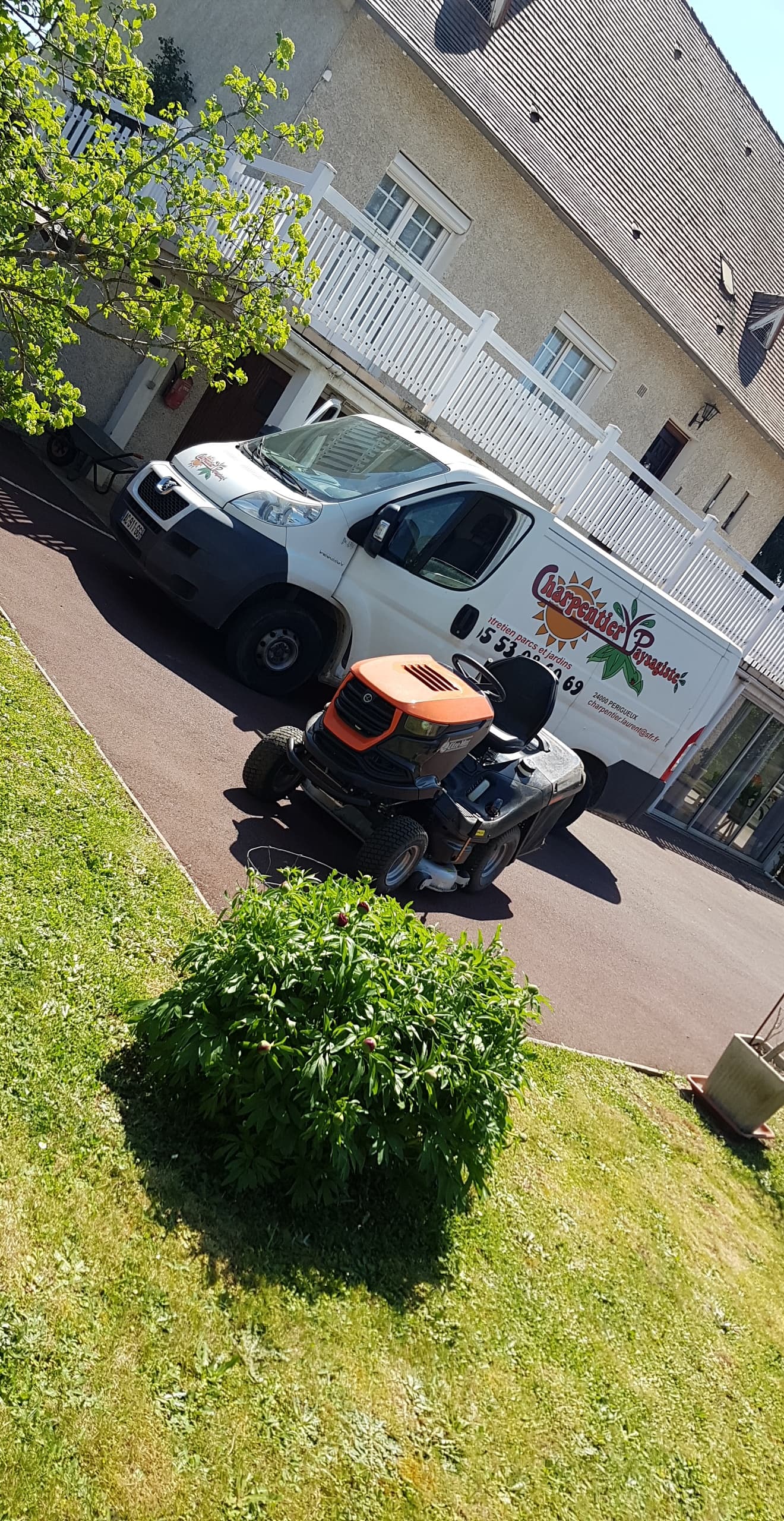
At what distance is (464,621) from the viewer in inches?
422

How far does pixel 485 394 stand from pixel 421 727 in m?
8.62

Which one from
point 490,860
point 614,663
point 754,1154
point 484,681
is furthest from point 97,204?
point 614,663

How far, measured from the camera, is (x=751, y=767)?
2277cm

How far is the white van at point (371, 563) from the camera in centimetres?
952

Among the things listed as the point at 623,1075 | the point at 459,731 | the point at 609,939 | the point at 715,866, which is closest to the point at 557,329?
the point at 715,866

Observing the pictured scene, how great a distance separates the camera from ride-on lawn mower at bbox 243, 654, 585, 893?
721 centimetres

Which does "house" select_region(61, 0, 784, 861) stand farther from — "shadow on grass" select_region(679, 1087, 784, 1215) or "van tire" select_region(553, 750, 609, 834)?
"shadow on grass" select_region(679, 1087, 784, 1215)

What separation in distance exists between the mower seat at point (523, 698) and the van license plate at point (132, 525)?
3108 millimetres

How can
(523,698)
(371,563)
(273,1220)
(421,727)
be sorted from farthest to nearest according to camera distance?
1. (371,563)
2. (523,698)
3. (421,727)
4. (273,1220)

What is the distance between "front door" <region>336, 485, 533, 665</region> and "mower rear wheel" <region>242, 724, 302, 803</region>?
2763mm

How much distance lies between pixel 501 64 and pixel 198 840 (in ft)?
45.5

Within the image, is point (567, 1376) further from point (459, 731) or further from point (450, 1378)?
point (459, 731)

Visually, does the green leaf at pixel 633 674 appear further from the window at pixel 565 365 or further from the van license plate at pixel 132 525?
the window at pixel 565 365

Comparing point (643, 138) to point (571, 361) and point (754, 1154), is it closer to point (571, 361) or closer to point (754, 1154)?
point (571, 361)
